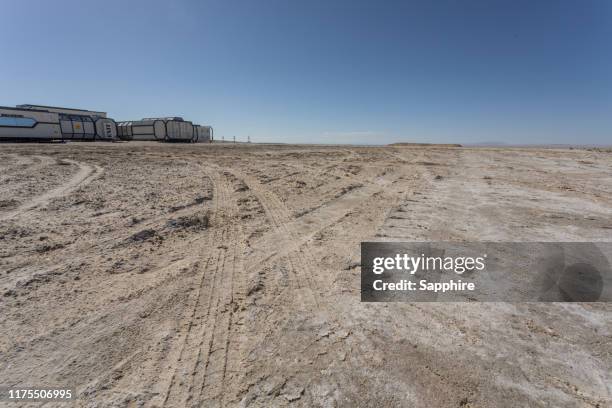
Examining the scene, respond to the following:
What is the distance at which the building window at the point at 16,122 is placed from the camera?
31.0m

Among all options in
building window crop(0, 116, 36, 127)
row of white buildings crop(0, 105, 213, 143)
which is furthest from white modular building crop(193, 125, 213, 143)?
building window crop(0, 116, 36, 127)

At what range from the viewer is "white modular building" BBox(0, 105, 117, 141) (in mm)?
31750

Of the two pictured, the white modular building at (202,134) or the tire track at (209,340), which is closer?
the tire track at (209,340)

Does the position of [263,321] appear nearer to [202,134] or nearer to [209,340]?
[209,340]

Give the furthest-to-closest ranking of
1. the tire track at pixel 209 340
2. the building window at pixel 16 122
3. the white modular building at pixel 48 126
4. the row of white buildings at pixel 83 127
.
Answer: the row of white buildings at pixel 83 127, the white modular building at pixel 48 126, the building window at pixel 16 122, the tire track at pixel 209 340

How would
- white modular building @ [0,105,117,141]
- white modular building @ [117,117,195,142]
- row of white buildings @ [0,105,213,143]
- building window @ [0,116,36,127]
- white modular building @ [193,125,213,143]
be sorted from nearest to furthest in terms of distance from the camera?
building window @ [0,116,36,127] < white modular building @ [0,105,117,141] < row of white buildings @ [0,105,213,143] < white modular building @ [117,117,195,142] < white modular building @ [193,125,213,143]

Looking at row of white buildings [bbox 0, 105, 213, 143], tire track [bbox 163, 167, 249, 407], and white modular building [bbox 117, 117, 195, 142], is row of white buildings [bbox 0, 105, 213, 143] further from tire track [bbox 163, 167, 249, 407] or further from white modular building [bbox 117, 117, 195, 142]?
tire track [bbox 163, 167, 249, 407]

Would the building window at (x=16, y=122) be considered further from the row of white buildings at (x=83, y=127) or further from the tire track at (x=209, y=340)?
the tire track at (x=209, y=340)

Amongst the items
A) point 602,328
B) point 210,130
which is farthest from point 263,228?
point 210,130

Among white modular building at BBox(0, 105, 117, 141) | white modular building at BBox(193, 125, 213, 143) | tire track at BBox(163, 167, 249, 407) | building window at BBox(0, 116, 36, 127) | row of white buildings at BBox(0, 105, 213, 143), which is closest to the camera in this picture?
tire track at BBox(163, 167, 249, 407)

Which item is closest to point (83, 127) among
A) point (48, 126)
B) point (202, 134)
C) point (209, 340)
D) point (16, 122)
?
point (48, 126)

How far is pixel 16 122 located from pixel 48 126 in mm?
3125

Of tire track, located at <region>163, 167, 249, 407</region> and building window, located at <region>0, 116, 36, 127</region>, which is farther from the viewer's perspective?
building window, located at <region>0, 116, 36, 127</region>

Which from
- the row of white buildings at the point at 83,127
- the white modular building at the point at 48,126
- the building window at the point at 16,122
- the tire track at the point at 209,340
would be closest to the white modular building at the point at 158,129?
the row of white buildings at the point at 83,127
